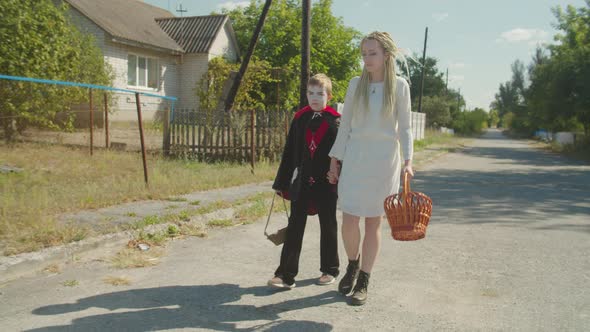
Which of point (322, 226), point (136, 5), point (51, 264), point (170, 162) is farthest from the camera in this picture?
point (136, 5)

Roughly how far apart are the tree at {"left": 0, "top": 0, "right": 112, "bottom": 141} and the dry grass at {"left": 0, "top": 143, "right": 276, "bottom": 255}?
104cm

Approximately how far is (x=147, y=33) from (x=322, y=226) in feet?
71.4

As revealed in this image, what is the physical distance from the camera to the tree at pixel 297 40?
28578mm

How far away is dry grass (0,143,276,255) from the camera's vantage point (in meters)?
4.81

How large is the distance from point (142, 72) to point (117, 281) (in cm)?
2039

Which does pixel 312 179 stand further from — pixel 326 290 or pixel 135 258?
pixel 135 258

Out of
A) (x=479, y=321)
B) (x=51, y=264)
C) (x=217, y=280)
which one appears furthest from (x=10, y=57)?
(x=479, y=321)

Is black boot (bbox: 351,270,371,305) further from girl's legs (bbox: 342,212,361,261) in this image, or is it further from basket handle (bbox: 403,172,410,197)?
basket handle (bbox: 403,172,410,197)

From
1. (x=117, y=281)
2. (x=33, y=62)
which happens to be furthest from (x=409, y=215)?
(x=33, y=62)

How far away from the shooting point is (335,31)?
2998 cm

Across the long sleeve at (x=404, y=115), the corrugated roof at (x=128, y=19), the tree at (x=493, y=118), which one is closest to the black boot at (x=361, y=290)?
the long sleeve at (x=404, y=115)

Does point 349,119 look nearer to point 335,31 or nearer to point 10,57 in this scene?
point 10,57

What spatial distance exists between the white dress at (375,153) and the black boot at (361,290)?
465 millimetres

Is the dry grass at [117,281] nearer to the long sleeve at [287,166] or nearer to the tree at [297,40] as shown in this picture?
the long sleeve at [287,166]
